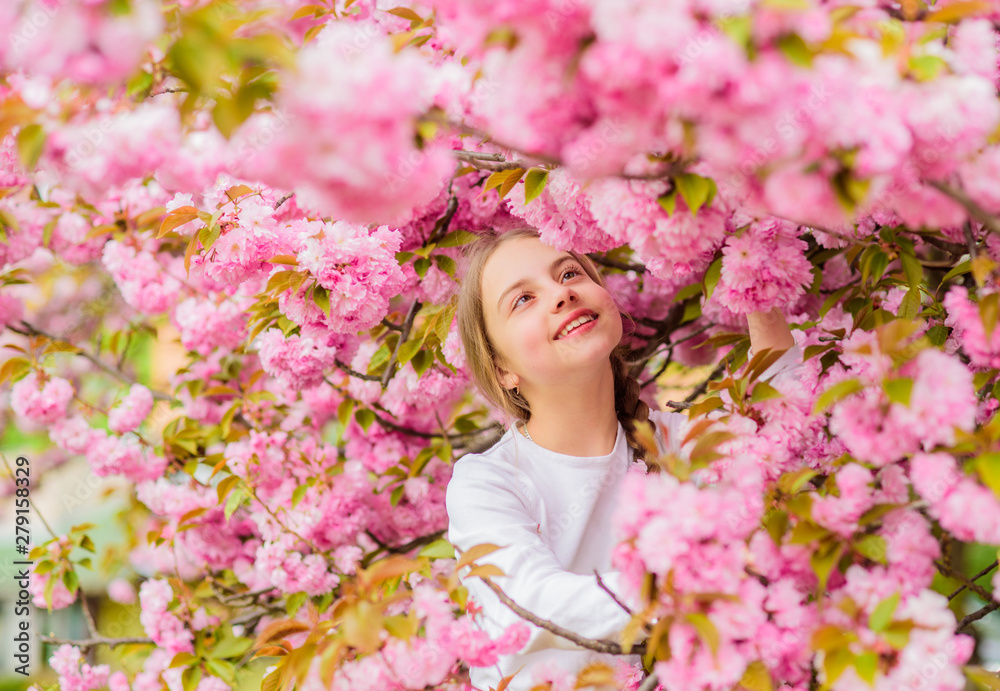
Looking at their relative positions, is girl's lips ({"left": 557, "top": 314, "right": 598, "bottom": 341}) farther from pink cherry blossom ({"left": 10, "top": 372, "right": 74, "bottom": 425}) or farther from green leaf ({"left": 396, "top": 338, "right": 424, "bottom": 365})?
pink cherry blossom ({"left": 10, "top": 372, "right": 74, "bottom": 425})

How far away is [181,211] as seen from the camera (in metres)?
1.99

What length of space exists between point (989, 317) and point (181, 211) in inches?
72.1

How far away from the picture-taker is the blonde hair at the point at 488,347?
7.45ft

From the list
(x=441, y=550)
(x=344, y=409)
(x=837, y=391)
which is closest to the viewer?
(x=837, y=391)

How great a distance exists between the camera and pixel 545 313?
203cm

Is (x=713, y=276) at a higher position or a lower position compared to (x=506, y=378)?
higher

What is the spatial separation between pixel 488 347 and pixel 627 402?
490 mm

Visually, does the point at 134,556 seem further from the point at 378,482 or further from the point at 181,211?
the point at 181,211

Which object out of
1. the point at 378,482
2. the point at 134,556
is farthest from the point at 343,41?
the point at 134,556

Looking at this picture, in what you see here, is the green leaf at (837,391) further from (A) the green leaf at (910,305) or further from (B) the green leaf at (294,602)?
(B) the green leaf at (294,602)

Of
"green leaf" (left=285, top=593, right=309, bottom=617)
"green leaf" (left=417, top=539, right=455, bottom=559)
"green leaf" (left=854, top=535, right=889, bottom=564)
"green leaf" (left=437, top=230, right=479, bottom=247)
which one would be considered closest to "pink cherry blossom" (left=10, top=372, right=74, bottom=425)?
"green leaf" (left=285, top=593, right=309, bottom=617)

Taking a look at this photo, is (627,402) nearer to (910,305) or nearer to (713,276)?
(713,276)

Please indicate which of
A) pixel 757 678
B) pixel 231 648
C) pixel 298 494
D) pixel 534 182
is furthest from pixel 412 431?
pixel 757 678

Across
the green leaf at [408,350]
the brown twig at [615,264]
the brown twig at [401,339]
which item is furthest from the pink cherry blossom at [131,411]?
the brown twig at [615,264]
